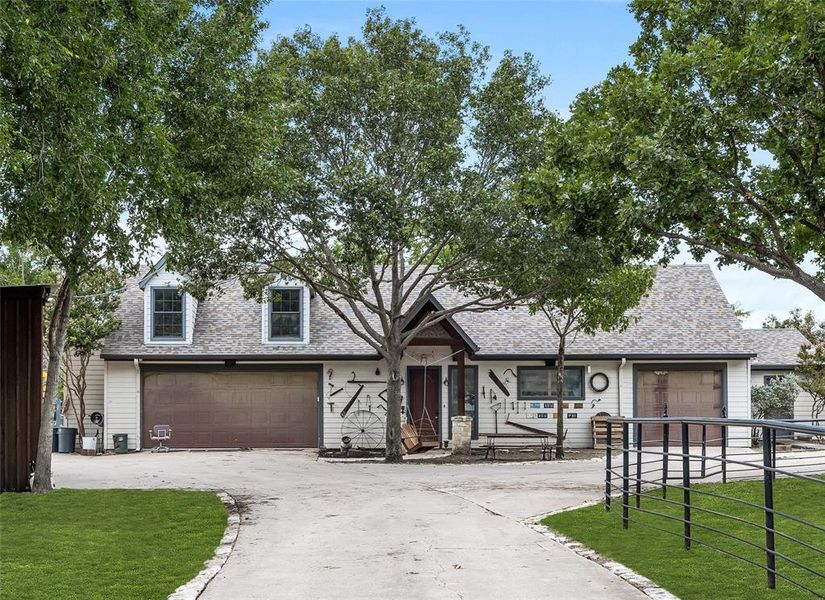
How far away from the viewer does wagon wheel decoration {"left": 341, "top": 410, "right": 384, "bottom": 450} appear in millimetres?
27188

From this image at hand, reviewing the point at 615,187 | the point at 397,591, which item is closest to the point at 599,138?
the point at 615,187

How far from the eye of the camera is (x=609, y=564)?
8969mm

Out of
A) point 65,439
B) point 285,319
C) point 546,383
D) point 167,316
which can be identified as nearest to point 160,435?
point 65,439

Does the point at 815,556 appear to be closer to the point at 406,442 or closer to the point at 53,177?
the point at 53,177

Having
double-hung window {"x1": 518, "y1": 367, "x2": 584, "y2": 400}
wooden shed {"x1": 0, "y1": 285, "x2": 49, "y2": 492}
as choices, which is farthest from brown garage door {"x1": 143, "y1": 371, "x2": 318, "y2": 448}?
wooden shed {"x1": 0, "y1": 285, "x2": 49, "y2": 492}

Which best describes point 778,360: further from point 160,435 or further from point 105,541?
point 105,541

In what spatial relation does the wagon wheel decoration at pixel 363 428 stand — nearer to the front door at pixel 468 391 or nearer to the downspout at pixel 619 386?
the front door at pixel 468 391

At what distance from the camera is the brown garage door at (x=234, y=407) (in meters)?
27.1

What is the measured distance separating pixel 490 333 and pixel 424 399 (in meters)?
2.71

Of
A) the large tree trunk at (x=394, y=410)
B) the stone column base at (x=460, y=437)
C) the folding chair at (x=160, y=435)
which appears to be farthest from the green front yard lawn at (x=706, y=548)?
the folding chair at (x=160, y=435)

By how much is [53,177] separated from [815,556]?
31.0 feet

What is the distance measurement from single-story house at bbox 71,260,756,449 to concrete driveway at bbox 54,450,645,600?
16.1 feet

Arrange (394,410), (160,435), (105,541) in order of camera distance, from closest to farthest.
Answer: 1. (105,541)
2. (394,410)
3. (160,435)

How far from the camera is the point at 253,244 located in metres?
21.4
